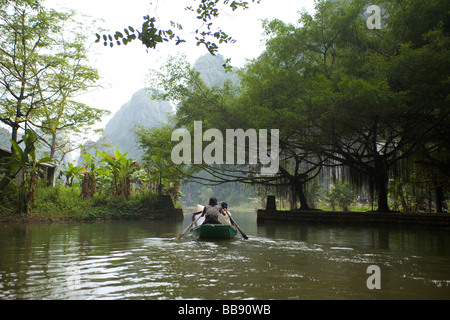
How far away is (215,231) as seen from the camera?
8.86 meters

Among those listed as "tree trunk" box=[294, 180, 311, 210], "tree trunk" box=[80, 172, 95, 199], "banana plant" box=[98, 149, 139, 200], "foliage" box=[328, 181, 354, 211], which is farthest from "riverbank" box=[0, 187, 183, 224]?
"foliage" box=[328, 181, 354, 211]

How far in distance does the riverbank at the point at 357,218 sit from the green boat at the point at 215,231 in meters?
8.23

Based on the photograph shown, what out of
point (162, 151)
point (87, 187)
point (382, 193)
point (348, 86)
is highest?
point (348, 86)

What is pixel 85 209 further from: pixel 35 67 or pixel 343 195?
pixel 343 195

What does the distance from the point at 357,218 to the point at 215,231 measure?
896cm

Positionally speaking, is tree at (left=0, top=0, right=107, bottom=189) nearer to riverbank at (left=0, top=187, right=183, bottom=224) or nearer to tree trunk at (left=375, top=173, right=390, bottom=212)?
riverbank at (left=0, top=187, right=183, bottom=224)

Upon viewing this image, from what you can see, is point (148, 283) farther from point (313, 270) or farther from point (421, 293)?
point (421, 293)

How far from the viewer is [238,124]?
15156mm

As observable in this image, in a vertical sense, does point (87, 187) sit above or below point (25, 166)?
below

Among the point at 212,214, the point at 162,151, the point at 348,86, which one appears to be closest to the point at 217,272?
the point at 212,214

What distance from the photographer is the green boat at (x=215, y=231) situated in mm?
8711

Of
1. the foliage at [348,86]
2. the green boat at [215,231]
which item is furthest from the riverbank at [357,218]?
the green boat at [215,231]

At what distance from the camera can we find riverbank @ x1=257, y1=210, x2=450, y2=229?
12956 mm

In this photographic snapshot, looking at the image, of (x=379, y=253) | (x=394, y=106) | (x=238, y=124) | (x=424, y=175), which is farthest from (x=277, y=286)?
(x=424, y=175)
